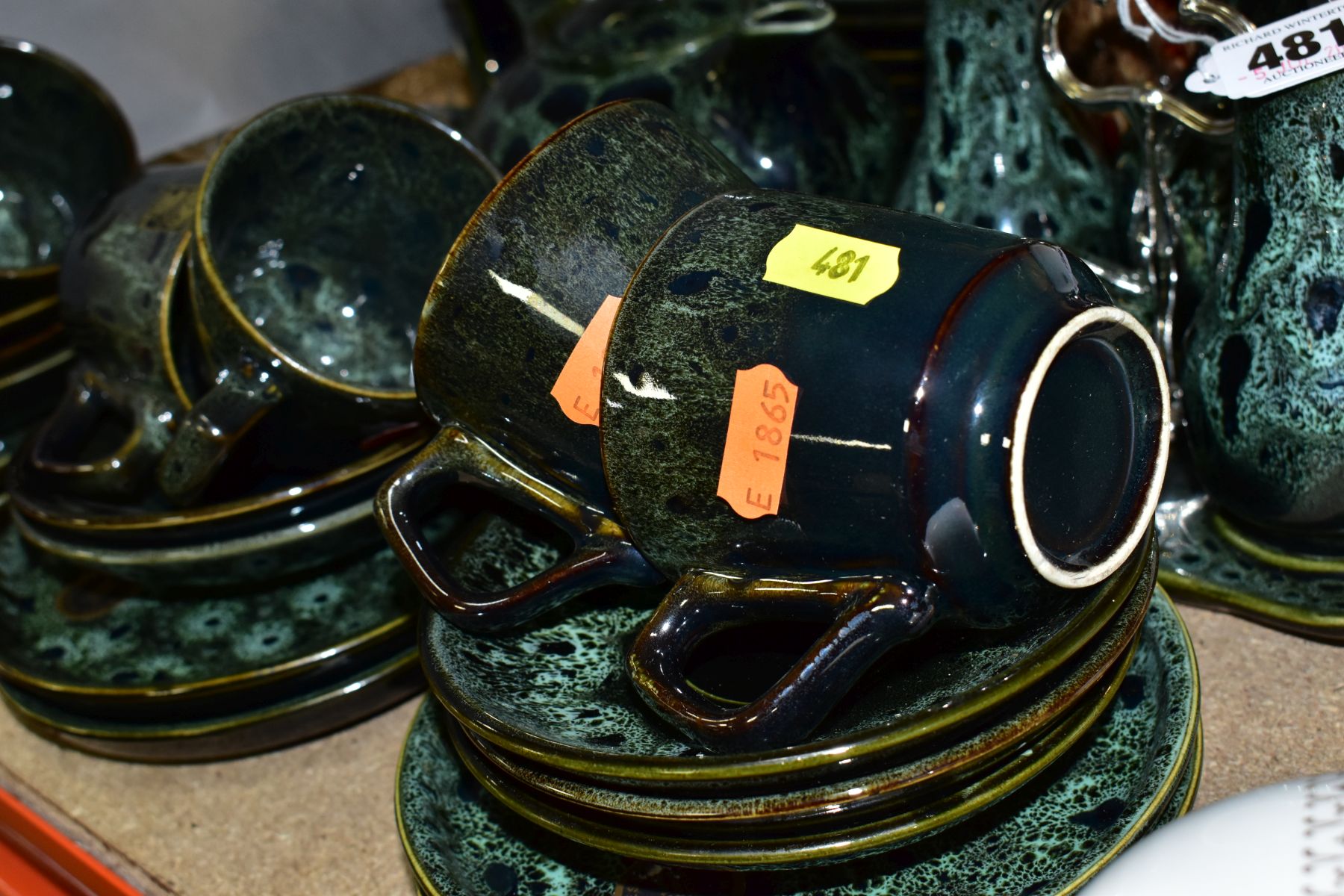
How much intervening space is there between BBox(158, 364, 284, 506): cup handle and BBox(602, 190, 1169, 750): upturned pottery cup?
0.31 meters

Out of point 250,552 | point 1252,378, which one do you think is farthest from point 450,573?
point 1252,378

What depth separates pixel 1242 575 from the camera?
2.41 ft

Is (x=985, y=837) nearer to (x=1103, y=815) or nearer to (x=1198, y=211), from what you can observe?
(x=1103, y=815)

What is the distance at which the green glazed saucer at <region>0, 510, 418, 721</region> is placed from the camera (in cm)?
79

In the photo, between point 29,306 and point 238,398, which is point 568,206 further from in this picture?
point 29,306

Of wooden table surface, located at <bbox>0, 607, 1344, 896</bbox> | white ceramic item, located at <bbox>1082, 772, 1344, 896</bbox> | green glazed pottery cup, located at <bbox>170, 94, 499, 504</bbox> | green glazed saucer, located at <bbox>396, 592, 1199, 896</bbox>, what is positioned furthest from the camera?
green glazed pottery cup, located at <bbox>170, 94, 499, 504</bbox>

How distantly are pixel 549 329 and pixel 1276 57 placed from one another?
0.37 metres

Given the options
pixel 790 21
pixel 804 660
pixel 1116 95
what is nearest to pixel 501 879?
pixel 804 660

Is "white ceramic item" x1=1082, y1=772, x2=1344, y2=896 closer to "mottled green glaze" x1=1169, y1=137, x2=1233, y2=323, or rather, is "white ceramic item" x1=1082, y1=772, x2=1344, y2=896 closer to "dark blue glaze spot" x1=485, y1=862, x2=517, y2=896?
"dark blue glaze spot" x1=485, y1=862, x2=517, y2=896

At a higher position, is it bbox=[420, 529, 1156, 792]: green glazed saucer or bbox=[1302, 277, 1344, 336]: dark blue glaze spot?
bbox=[1302, 277, 1344, 336]: dark blue glaze spot

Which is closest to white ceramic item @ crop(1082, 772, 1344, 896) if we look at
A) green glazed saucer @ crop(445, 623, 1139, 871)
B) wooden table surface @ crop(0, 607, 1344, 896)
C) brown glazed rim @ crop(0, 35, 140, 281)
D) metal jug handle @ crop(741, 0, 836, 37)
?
green glazed saucer @ crop(445, 623, 1139, 871)

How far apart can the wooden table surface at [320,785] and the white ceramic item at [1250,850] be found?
0.58 feet

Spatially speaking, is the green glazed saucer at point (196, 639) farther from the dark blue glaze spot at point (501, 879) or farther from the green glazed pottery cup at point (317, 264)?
the dark blue glaze spot at point (501, 879)

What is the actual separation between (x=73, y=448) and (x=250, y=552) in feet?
0.71
